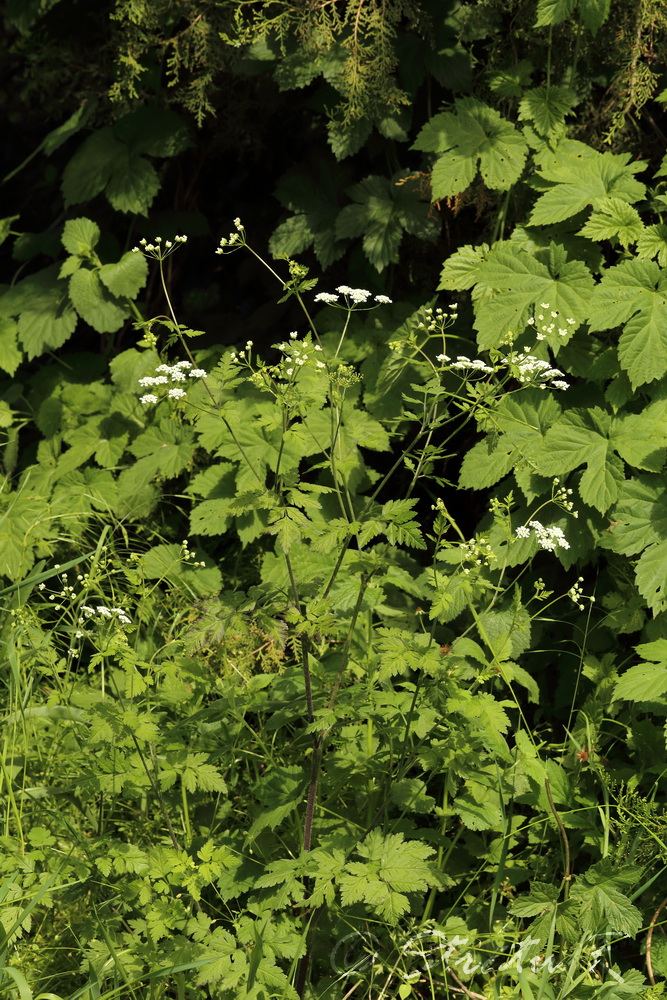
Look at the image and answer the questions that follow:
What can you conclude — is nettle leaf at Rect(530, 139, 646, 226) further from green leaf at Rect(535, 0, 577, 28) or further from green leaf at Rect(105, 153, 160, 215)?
green leaf at Rect(105, 153, 160, 215)

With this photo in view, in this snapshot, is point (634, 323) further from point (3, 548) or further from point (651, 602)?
Result: point (3, 548)

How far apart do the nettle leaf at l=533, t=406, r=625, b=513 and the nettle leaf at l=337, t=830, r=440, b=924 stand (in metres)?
0.94

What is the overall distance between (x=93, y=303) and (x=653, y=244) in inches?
69.8

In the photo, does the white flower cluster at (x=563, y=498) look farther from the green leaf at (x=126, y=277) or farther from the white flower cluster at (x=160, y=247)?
the green leaf at (x=126, y=277)

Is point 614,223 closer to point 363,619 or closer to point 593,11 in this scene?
point 593,11

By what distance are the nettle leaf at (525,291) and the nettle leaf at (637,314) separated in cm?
6

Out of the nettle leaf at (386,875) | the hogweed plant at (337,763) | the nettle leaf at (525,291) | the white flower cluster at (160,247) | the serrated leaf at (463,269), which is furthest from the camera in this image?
the serrated leaf at (463,269)

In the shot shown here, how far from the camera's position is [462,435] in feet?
10.2

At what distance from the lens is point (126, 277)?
125 inches

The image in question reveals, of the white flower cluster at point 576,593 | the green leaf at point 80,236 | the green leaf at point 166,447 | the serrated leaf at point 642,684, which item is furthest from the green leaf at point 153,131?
the serrated leaf at point 642,684

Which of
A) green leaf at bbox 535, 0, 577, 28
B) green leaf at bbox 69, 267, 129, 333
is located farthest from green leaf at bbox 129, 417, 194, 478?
green leaf at bbox 535, 0, 577, 28

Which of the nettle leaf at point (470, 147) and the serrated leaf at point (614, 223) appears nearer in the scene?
the serrated leaf at point (614, 223)

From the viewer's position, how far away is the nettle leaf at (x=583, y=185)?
249cm

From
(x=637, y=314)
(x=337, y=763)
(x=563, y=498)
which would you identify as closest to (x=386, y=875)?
(x=337, y=763)
